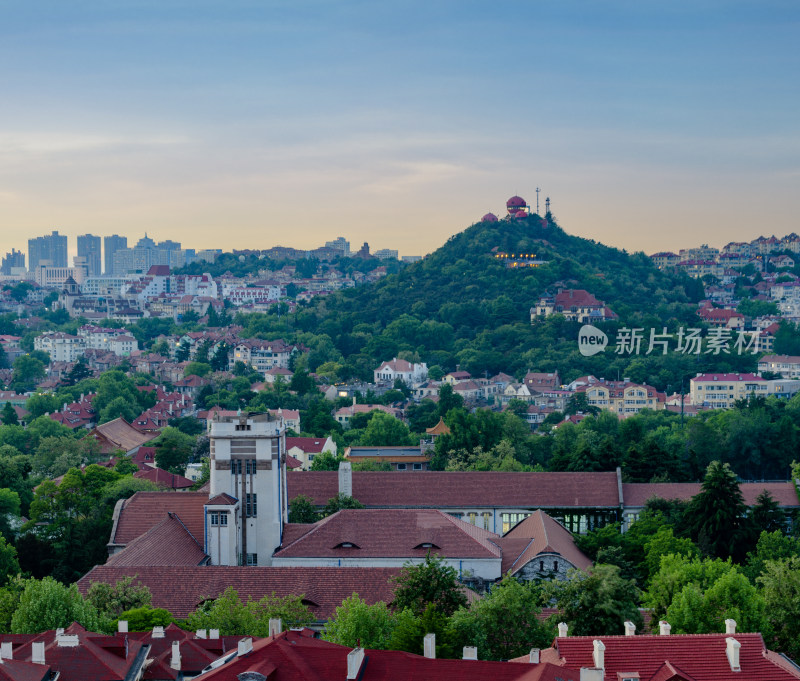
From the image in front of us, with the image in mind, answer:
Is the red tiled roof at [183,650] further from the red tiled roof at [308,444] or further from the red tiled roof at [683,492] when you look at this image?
the red tiled roof at [308,444]

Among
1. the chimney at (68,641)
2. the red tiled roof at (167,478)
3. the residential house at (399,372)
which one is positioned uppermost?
the chimney at (68,641)

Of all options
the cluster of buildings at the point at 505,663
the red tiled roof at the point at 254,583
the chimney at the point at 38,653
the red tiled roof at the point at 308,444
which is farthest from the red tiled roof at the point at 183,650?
the red tiled roof at the point at 308,444

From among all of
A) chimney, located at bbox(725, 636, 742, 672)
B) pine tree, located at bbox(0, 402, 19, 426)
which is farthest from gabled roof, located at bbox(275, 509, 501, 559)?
pine tree, located at bbox(0, 402, 19, 426)

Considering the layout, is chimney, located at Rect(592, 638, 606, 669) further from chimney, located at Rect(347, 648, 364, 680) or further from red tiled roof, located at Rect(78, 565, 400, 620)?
red tiled roof, located at Rect(78, 565, 400, 620)

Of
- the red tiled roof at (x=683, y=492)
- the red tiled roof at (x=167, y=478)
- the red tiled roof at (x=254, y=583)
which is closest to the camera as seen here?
the red tiled roof at (x=254, y=583)

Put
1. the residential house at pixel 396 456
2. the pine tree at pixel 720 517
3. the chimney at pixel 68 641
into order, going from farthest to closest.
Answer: the residential house at pixel 396 456 → the pine tree at pixel 720 517 → the chimney at pixel 68 641

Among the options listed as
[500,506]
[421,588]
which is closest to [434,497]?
[500,506]
